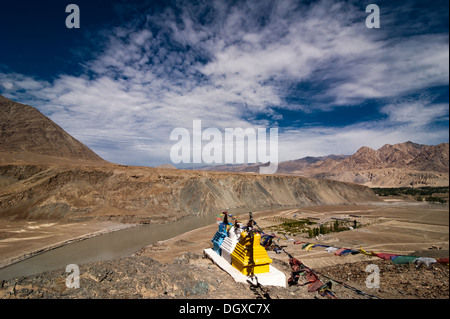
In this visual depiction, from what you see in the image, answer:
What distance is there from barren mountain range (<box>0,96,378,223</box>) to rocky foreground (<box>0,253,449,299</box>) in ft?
103

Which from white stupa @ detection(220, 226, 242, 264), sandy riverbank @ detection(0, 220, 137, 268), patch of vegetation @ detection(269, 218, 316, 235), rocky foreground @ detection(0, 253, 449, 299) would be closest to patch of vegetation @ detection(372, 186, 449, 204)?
rocky foreground @ detection(0, 253, 449, 299)

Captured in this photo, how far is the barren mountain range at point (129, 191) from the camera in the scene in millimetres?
39844

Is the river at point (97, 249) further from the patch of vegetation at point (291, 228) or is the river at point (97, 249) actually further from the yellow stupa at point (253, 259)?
the yellow stupa at point (253, 259)

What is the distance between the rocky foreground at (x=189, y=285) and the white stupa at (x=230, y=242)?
100 cm

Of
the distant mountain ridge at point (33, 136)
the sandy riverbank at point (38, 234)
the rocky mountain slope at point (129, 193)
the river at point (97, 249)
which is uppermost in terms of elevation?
the distant mountain ridge at point (33, 136)

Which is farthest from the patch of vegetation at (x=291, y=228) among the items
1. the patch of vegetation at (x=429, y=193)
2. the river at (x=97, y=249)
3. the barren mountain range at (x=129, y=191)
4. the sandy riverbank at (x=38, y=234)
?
the sandy riverbank at (x=38, y=234)

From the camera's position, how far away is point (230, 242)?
43.5 feet

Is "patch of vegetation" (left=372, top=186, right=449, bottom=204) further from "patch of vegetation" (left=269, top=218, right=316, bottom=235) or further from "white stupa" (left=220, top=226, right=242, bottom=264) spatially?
"patch of vegetation" (left=269, top=218, right=316, bottom=235)

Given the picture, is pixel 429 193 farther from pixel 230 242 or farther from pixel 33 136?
pixel 33 136

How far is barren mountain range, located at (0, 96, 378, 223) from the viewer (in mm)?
39844

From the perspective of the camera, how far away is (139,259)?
54.4 ft

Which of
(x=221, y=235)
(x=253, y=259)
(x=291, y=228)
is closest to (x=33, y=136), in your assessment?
(x=291, y=228)
